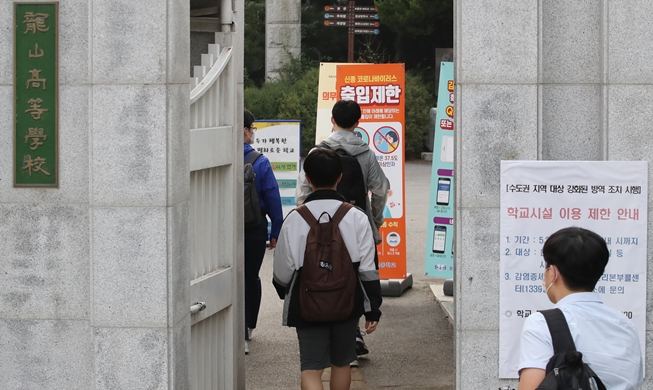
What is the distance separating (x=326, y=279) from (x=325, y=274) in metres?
0.03

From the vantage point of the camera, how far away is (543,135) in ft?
17.4

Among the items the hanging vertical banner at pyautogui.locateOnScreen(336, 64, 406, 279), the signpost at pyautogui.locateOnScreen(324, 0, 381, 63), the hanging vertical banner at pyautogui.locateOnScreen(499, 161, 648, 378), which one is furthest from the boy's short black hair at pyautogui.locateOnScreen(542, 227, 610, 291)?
the signpost at pyautogui.locateOnScreen(324, 0, 381, 63)

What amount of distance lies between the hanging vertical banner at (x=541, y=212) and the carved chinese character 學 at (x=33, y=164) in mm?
2476

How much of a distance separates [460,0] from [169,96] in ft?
5.34

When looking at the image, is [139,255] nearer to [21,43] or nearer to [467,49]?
[21,43]

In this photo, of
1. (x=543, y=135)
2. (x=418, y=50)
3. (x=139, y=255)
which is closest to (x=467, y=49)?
(x=543, y=135)

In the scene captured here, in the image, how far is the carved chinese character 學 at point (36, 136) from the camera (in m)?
5.13

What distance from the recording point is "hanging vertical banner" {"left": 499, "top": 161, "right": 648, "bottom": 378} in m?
5.10

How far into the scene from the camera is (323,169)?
A: 569 centimetres

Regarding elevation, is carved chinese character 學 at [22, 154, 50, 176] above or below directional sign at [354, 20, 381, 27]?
below

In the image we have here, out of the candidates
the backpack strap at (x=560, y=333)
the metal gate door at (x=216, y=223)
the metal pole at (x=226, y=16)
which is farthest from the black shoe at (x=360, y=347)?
the backpack strap at (x=560, y=333)

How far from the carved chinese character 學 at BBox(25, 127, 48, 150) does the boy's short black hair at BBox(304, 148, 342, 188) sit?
1.55 metres

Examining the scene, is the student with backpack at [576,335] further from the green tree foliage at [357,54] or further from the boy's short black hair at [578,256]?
the green tree foliage at [357,54]

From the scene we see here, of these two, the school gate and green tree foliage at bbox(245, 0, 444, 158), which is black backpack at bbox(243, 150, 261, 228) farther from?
green tree foliage at bbox(245, 0, 444, 158)
